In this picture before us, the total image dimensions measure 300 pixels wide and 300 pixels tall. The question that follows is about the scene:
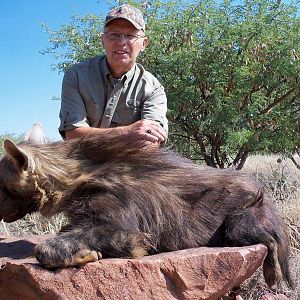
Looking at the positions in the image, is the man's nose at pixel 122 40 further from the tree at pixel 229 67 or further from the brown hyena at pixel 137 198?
the tree at pixel 229 67

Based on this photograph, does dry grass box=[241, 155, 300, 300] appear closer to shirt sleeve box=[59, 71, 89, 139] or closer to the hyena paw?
shirt sleeve box=[59, 71, 89, 139]

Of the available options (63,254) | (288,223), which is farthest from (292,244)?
(63,254)

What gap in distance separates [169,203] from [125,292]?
787 mm

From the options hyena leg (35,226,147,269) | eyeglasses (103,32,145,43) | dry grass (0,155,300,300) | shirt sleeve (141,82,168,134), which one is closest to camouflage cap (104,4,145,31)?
eyeglasses (103,32,145,43)

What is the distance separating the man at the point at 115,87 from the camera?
550 cm

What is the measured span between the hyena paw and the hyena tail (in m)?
1.08

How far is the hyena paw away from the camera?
127 inches

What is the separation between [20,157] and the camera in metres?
3.75

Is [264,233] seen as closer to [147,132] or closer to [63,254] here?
[147,132]

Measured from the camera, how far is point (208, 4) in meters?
10.3

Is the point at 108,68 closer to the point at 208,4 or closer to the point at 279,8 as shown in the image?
the point at 208,4

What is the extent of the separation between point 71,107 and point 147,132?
1.26 meters

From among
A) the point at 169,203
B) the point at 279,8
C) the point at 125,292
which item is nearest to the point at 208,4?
the point at 279,8

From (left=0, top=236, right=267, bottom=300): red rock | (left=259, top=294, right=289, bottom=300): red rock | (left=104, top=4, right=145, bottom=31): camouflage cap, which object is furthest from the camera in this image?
(left=104, top=4, right=145, bottom=31): camouflage cap
